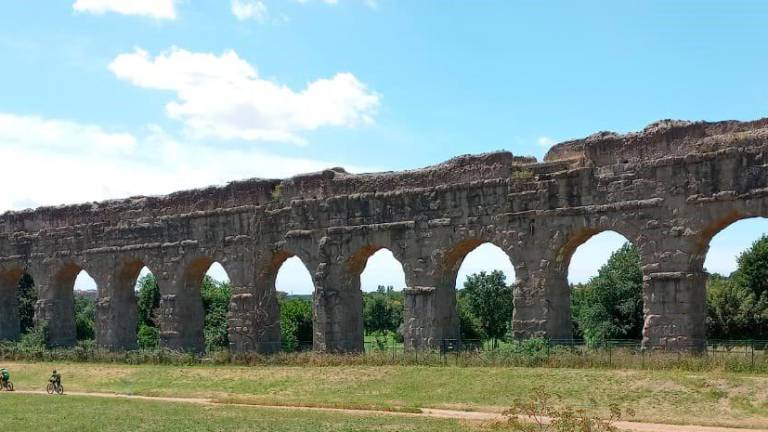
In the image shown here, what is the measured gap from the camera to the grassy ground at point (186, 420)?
50.6 feet

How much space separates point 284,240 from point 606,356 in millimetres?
11237

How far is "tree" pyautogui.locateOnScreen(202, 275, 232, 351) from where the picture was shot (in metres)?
36.9

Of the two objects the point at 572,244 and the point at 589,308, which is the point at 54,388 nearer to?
the point at 572,244

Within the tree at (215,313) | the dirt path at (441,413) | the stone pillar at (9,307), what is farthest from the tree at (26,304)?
the dirt path at (441,413)

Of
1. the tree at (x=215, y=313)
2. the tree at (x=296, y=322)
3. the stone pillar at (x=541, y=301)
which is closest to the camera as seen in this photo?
the stone pillar at (x=541, y=301)

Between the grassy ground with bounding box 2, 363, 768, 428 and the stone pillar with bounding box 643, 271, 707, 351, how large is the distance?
1981mm

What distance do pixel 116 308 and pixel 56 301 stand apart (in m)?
3.59

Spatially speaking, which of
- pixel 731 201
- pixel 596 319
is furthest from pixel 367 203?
pixel 596 319

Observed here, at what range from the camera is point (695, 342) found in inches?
809

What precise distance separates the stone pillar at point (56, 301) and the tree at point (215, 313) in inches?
207

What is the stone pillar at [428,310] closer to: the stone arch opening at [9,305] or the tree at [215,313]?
the tree at [215,313]

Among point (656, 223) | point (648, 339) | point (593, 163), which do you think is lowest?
point (648, 339)

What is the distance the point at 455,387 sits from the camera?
65.1 ft

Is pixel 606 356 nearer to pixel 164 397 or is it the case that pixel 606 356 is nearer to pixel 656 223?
pixel 656 223
